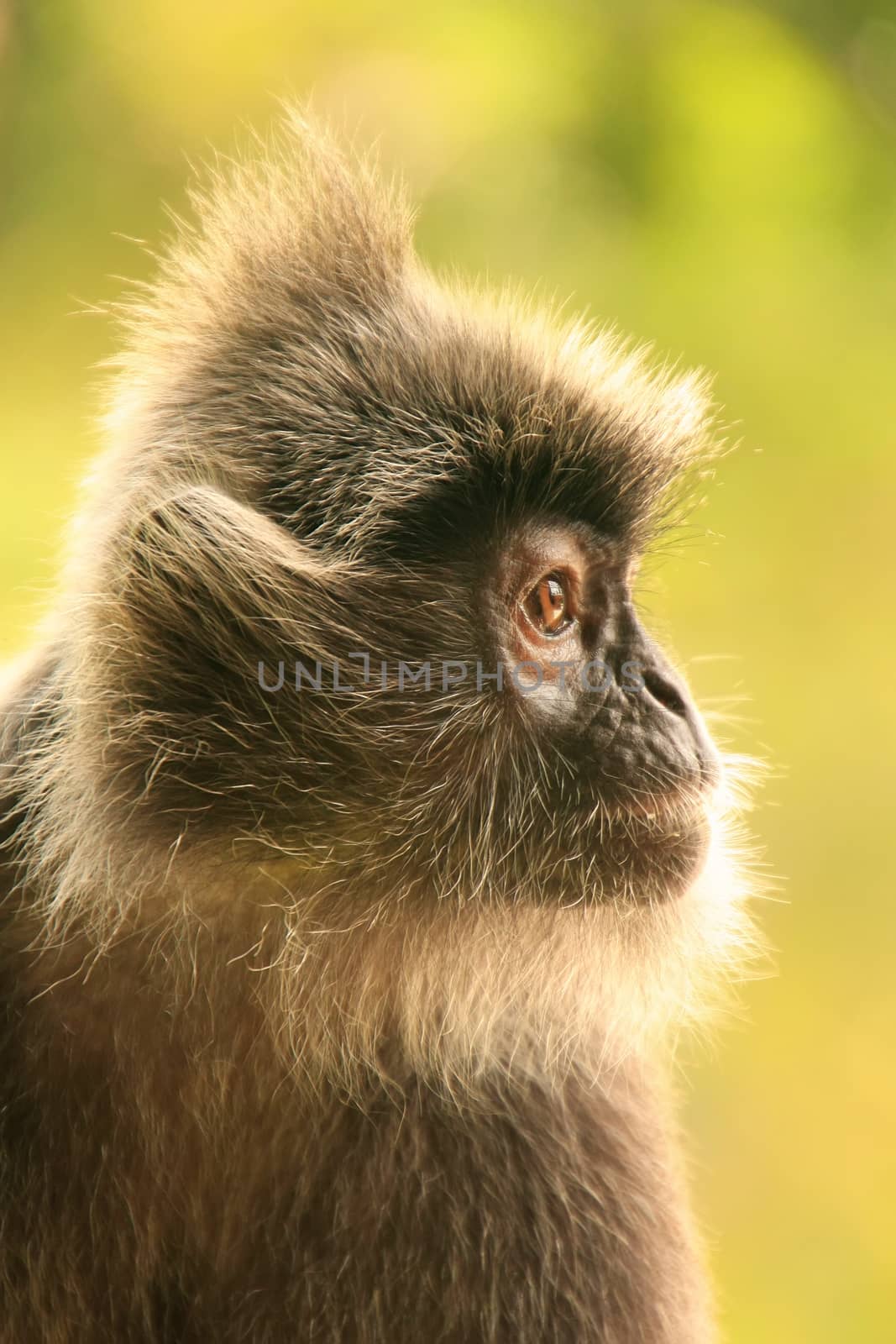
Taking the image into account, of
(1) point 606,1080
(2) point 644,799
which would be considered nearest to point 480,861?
(2) point 644,799

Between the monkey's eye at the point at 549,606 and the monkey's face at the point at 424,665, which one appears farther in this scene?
the monkey's eye at the point at 549,606

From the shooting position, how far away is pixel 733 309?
455 cm

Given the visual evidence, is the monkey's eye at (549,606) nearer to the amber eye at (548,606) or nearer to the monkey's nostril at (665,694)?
the amber eye at (548,606)

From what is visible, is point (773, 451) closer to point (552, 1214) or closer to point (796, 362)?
point (796, 362)

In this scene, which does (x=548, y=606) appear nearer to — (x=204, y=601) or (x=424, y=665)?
(x=424, y=665)

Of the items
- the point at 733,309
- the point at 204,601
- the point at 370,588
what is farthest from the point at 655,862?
the point at 733,309

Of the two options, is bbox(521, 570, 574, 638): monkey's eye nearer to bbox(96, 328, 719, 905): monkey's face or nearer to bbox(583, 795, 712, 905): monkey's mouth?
bbox(96, 328, 719, 905): monkey's face

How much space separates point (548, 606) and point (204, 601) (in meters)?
0.64

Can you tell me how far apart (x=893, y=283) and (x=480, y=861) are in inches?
102

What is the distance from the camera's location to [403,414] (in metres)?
2.62

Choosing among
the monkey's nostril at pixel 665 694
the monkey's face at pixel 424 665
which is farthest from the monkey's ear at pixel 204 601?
the monkey's nostril at pixel 665 694

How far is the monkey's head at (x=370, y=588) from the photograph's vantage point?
7.72ft

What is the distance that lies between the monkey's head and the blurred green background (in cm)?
59

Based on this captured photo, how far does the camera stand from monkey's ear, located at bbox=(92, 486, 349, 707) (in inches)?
90.1
